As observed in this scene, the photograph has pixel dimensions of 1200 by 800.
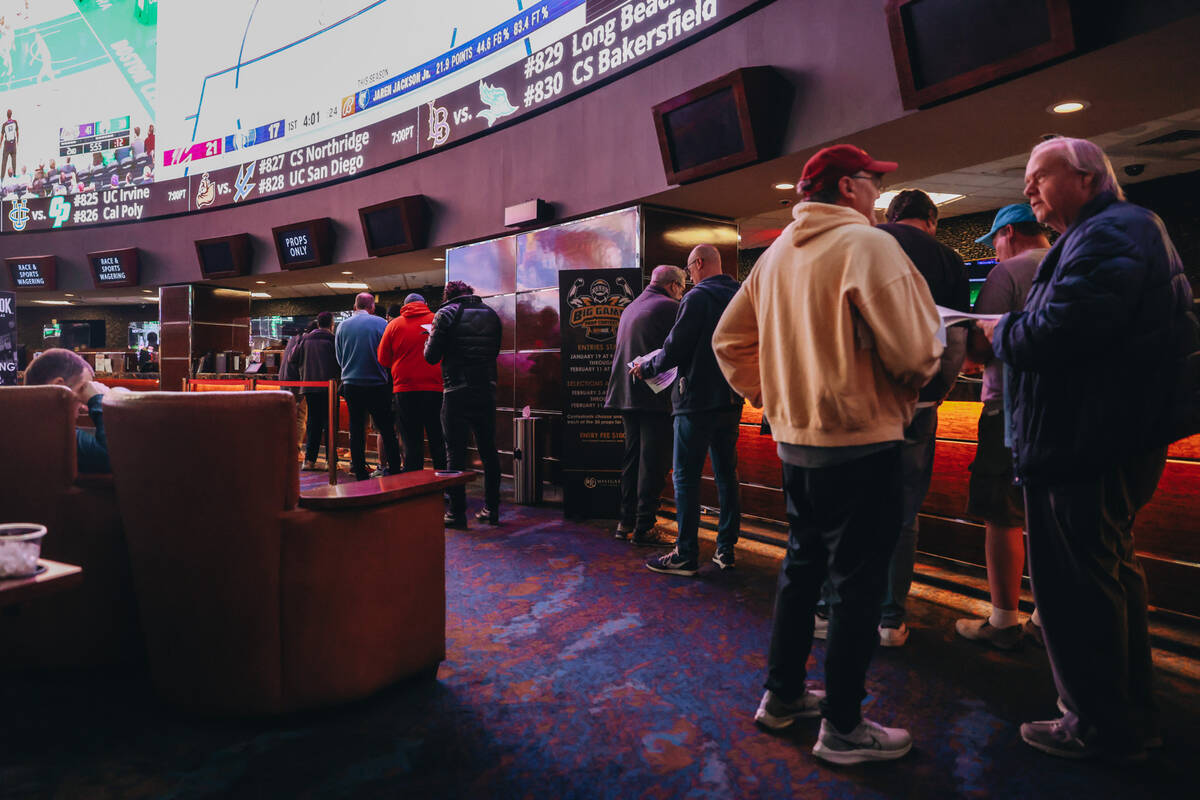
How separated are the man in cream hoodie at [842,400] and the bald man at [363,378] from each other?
13.6 feet

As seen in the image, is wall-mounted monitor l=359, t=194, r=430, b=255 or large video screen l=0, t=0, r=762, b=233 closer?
large video screen l=0, t=0, r=762, b=233

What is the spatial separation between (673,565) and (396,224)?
5291mm

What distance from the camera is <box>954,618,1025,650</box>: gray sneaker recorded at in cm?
246

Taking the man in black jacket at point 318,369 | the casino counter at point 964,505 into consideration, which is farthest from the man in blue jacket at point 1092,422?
the man in black jacket at point 318,369

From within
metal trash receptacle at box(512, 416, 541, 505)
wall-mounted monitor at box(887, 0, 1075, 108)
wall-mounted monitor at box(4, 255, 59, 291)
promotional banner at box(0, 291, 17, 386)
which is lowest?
metal trash receptacle at box(512, 416, 541, 505)

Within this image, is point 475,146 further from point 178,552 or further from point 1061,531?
point 1061,531

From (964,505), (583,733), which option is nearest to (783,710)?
(583,733)

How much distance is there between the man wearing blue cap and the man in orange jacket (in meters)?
3.31

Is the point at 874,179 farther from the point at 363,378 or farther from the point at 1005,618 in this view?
the point at 363,378

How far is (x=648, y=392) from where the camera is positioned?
153 inches

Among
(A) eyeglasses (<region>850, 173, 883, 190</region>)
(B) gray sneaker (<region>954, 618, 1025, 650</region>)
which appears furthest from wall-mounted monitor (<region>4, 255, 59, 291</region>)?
(B) gray sneaker (<region>954, 618, 1025, 650</region>)

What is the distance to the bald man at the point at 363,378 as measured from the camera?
17.5 feet

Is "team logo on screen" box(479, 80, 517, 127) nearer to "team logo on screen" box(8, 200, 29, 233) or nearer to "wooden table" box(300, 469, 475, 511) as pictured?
"wooden table" box(300, 469, 475, 511)

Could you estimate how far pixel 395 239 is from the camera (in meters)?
7.27
